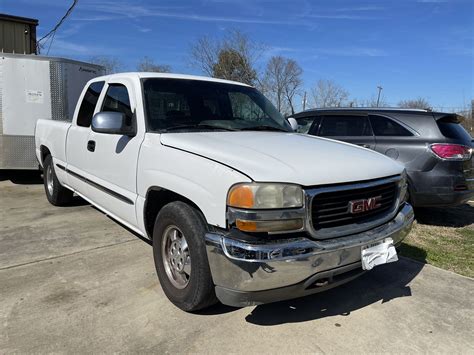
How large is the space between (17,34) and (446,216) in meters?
12.7

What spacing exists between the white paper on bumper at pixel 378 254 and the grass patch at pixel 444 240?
5.50 ft

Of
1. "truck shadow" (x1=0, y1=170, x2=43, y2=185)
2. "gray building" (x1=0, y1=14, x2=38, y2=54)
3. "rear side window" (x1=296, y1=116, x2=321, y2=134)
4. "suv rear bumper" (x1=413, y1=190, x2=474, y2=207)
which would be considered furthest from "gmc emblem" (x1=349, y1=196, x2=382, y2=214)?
"gray building" (x1=0, y1=14, x2=38, y2=54)

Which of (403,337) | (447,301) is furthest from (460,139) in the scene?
(403,337)

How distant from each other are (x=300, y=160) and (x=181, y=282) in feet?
4.43

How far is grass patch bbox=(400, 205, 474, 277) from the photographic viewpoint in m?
4.51

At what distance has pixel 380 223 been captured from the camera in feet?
10.3

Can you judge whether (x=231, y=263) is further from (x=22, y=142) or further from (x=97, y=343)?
(x=22, y=142)

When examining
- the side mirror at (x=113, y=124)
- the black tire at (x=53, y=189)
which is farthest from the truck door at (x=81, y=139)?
the side mirror at (x=113, y=124)

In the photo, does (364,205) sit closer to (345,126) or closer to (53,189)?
(345,126)

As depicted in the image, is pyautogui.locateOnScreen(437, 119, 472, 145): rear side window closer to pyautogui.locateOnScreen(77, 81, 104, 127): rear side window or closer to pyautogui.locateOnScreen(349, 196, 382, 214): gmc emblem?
pyautogui.locateOnScreen(349, 196, 382, 214): gmc emblem

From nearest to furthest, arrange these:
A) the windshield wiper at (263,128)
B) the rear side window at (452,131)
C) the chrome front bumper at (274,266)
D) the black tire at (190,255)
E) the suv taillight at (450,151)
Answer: the chrome front bumper at (274,266), the black tire at (190,255), the windshield wiper at (263,128), the suv taillight at (450,151), the rear side window at (452,131)

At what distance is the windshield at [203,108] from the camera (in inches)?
146

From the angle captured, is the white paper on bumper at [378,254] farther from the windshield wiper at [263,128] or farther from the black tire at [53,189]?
the black tire at [53,189]

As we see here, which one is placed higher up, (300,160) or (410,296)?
(300,160)
